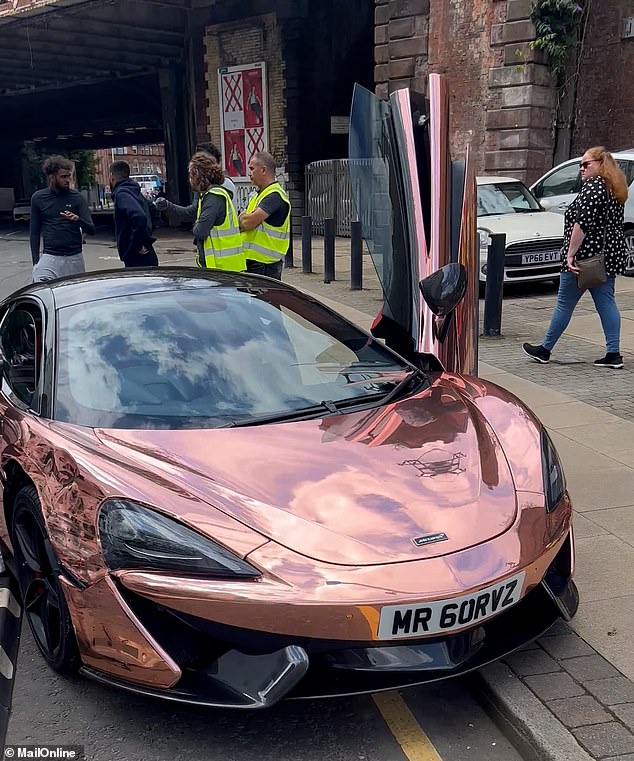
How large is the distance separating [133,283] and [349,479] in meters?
→ 1.62

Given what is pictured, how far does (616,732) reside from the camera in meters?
2.38

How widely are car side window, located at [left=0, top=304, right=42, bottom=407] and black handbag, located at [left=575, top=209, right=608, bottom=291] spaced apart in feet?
14.8

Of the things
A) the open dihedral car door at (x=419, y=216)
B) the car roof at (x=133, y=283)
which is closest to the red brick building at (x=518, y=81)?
the open dihedral car door at (x=419, y=216)

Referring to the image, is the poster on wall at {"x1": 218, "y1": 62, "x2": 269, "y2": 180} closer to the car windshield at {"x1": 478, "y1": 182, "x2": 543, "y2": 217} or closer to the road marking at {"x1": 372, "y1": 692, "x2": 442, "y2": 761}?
the car windshield at {"x1": 478, "y1": 182, "x2": 543, "y2": 217}

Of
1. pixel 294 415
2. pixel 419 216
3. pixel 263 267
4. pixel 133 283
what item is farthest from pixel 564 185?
pixel 294 415

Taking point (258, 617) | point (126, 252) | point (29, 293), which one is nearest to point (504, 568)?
point (258, 617)

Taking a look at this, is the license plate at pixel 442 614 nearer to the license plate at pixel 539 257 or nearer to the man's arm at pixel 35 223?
the man's arm at pixel 35 223

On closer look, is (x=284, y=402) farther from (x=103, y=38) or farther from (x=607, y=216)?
(x=103, y=38)

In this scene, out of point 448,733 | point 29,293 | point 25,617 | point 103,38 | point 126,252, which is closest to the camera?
point 448,733

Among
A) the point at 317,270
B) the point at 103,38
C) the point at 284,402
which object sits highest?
the point at 103,38

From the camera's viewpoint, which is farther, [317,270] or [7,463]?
[317,270]

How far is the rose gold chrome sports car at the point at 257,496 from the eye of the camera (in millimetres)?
2244

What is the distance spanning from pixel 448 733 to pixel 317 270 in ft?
40.9

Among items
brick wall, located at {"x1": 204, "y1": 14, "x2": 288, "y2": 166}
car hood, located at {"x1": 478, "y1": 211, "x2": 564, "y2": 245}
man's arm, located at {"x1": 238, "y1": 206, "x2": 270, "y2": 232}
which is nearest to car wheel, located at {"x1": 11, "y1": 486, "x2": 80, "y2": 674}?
man's arm, located at {"x1": 238, "y1": 206, "x2": 270, "y2": 232}
